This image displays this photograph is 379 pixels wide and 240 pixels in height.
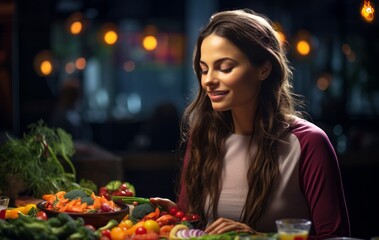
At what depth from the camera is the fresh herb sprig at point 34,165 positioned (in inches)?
201

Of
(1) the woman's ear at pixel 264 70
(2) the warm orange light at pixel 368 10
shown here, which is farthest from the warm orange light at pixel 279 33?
(2) the warm orange light at pixel 368 10

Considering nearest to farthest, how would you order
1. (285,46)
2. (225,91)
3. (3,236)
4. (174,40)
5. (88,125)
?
(3,236), (225,91), (285,46), (88,125), (174,40)

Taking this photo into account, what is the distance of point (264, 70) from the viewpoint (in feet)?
13.2

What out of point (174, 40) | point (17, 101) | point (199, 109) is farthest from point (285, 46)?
point (174, 40)

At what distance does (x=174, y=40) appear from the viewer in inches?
674

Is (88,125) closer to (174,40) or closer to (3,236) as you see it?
(174,40)

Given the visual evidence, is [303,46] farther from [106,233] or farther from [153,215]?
[106,233]

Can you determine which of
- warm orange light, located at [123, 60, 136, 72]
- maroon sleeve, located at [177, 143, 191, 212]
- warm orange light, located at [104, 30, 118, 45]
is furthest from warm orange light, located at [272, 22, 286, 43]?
warm orange light, located at [123, 60, 136, 72]

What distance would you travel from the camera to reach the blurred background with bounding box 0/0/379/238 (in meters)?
10.4

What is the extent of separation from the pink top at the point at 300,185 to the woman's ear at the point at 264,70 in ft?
1.03

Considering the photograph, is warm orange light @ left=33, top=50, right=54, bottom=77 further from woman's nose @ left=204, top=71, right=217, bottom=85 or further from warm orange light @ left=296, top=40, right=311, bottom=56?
woman's nose @ left=204, top=71, right=217, bottom=85

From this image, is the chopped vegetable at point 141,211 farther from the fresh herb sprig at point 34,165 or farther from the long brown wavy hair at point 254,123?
the fresh herb sprig at point 34,165

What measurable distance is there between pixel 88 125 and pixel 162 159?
525cm

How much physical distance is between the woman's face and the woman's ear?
0.06 m
